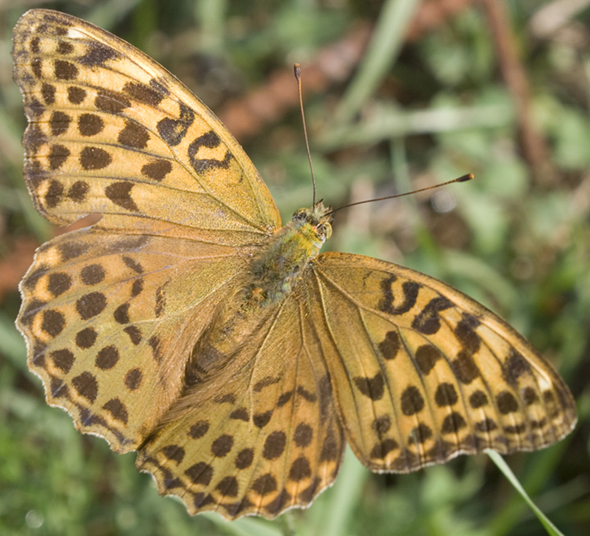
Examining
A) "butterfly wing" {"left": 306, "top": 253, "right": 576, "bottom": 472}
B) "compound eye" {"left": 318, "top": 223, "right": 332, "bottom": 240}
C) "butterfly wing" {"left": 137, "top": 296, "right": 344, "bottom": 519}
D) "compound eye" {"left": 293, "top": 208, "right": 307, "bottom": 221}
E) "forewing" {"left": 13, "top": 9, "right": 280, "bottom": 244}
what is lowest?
"butterfly wing" {"left": 137, "top": 296, "right": 344, "bottom": 519}

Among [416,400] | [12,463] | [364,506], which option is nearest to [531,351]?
[416,400]

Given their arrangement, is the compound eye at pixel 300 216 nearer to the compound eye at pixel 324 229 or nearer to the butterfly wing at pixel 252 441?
Result: the compound eye at pixel 324 229

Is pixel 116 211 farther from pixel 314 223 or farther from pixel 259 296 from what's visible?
pixel 314 223

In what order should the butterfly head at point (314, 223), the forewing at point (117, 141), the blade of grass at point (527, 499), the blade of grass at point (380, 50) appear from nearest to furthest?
the blade of grass at point (527, 499), the forewing at point (117, 141), the butterfly head at point (314, 223), the blade of grass at point (380, 50)

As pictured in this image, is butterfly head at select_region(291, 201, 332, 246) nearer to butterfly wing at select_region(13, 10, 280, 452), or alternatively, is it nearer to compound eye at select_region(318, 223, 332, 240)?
compound eye at select_region(318, 223, 332, 240)

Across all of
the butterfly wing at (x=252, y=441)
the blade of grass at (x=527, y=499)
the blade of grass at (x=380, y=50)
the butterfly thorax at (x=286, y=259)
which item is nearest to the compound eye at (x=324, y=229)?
the butterfly thorax at (x=286, y=259)

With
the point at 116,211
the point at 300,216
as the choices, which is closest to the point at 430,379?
the point at 300,216

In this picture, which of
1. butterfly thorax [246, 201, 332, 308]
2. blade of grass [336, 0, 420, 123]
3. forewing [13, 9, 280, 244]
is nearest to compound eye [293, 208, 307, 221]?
butterfly thorax [246, 201, 332, 308]
